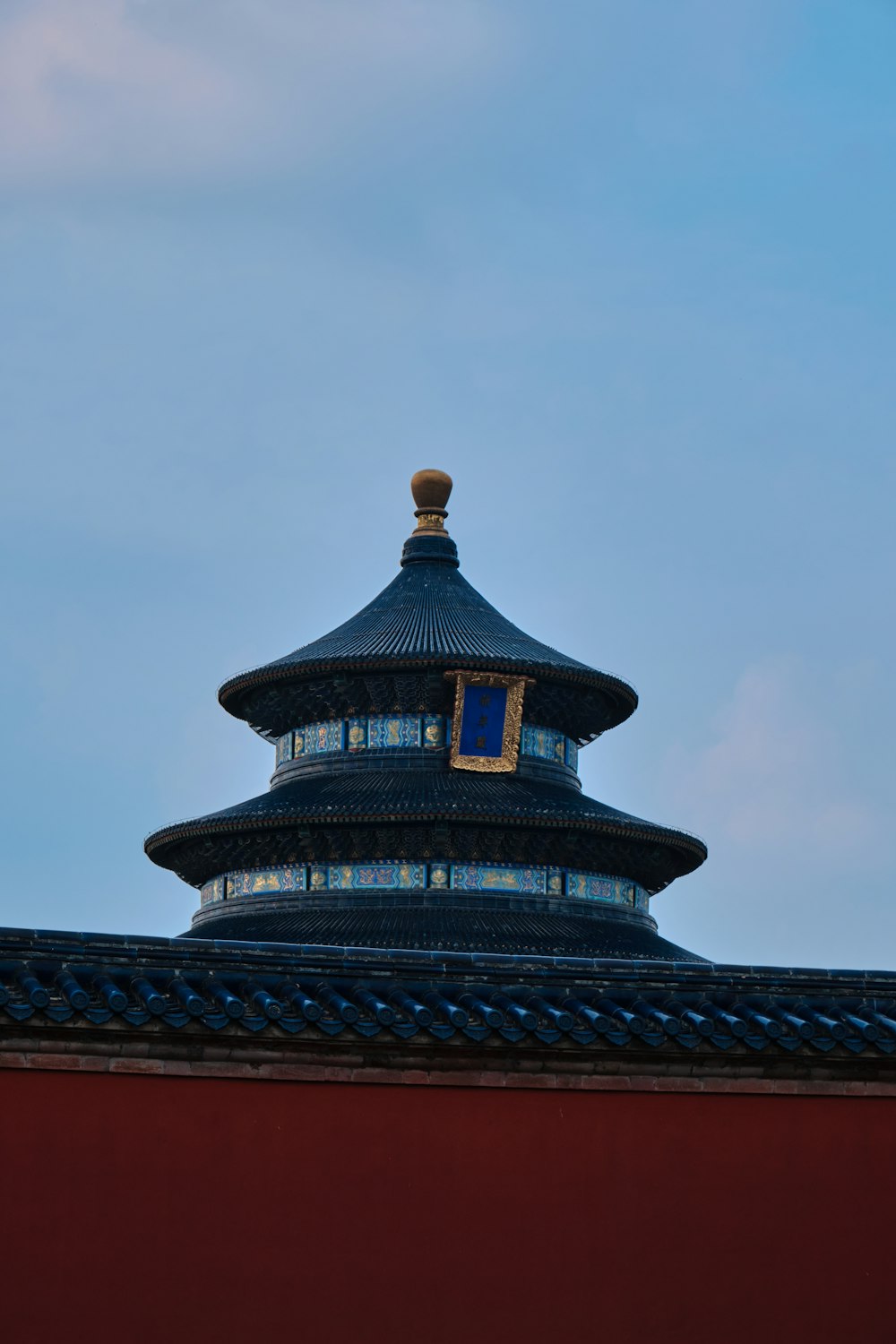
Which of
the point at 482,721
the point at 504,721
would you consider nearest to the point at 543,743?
the point at 504,721

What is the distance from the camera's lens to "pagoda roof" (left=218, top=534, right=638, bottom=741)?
2809 cm

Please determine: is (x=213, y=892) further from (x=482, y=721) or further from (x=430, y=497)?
(x=430, y=497)

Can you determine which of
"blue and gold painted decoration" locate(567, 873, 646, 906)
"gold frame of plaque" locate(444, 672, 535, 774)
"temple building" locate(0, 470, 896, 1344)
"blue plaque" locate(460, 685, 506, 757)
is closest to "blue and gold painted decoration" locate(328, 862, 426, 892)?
"gold frame of plaque" locate(444, 672, 535, 774)

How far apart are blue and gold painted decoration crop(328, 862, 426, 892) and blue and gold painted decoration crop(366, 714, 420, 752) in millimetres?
2139

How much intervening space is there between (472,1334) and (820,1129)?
3102 mm

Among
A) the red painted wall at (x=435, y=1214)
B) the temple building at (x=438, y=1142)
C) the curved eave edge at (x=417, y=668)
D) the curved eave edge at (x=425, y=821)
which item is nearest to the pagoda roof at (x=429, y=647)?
the curved eave edge at (x=417, y=668)

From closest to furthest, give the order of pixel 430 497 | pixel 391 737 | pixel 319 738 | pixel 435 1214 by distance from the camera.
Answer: pixel 435 1214 < pixel 391 737 < pixel 319 738 < pixel 430 497

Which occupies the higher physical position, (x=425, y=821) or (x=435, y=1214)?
(x=425, y=821)

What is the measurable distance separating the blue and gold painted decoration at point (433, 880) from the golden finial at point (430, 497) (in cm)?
707

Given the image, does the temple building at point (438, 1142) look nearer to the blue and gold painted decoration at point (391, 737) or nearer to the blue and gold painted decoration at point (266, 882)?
the blue and gold painted decoration at point (266, 882)

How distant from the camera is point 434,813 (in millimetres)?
26000

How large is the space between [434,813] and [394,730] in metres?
2.54

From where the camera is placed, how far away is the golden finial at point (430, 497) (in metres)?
30.9

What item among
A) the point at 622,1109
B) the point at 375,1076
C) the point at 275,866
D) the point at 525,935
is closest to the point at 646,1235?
the point at 622,1109
